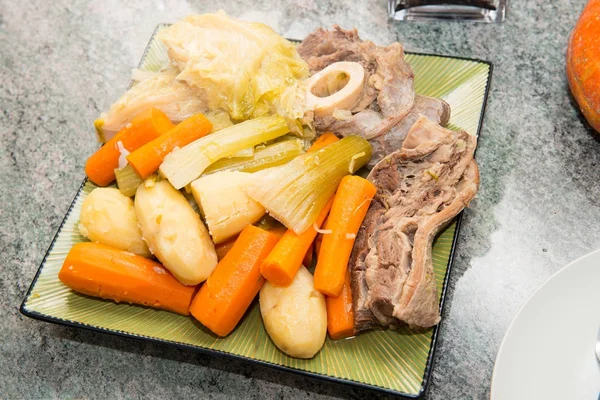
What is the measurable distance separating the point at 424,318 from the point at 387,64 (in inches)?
29.7

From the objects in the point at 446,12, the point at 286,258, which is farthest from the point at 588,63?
the point at 286,258

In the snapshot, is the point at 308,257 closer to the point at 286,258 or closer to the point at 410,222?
the point at 286,258

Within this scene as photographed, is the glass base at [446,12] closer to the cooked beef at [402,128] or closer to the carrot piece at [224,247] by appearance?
the cooked beef at [402,128]

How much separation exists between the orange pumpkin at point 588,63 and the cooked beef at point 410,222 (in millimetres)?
418

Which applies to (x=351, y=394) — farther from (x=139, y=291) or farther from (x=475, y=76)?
(x=475, y=76)

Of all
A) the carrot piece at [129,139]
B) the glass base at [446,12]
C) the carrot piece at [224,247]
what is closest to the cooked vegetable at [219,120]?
the carrot piece at [129,139]

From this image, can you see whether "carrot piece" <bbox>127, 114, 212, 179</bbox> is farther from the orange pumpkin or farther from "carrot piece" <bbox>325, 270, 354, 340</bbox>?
the orange pumpkin

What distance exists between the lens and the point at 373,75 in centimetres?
178

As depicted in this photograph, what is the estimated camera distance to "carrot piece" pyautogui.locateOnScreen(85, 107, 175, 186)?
1.78m

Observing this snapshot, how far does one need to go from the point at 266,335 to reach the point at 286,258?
216 millimetres

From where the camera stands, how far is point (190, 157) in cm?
168

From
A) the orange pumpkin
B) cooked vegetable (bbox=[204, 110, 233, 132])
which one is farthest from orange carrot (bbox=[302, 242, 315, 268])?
the orange pumpkin

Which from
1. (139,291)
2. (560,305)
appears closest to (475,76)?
(560,305)

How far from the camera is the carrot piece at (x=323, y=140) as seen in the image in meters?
1.74
